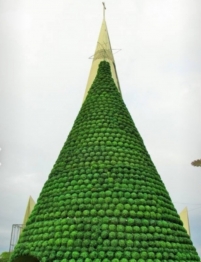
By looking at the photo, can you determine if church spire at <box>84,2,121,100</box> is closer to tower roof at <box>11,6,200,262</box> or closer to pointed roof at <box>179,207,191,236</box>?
tower roof at <box>11,6,200,262</box>

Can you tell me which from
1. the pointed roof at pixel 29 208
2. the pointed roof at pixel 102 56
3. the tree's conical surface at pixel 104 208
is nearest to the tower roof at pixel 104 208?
the tree's conical surface at pixel 104 208

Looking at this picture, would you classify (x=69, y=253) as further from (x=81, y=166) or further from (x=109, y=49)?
(x=109, y=49)

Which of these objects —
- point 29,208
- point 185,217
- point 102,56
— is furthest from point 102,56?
point 185,217

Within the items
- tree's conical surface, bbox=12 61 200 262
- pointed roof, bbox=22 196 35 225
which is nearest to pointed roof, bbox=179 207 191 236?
tree's conical surface, bbox=12 61 200 262

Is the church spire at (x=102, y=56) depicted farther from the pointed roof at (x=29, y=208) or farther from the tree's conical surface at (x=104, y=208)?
the pointed roof at (x=29, y=208)

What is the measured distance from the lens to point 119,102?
891 centimetres

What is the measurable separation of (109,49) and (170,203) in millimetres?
6097

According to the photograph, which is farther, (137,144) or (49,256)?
(137,144)

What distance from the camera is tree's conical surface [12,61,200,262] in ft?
18.7

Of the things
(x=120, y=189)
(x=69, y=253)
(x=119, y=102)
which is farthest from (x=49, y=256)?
(x=119, y=102)

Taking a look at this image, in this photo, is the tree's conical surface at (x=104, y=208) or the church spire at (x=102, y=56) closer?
the tree's conical surface at (x=104, y=208)

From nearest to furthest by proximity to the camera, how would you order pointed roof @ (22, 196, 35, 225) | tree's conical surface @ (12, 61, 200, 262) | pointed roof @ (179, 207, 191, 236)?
tree's conical surface @ (12, 61, 200, 262)
pointed roof @ (179, 207, 191, 236)
pointed roof @ (22, 196, 35, 225)

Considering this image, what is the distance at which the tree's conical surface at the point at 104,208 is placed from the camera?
569cm

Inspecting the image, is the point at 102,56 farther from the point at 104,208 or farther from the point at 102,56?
the point at 104,208
